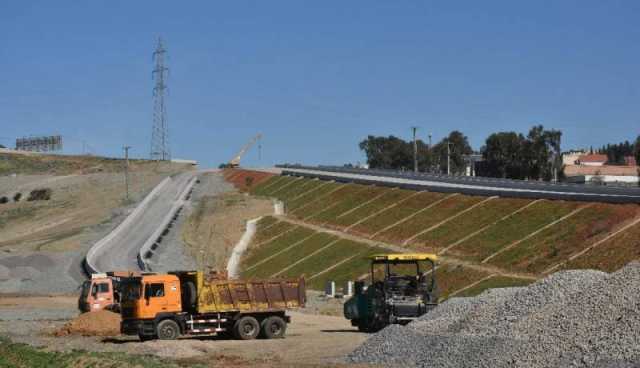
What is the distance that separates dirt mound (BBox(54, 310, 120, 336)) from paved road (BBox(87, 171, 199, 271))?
1269 inches

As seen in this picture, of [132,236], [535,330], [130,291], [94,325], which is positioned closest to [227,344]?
[130,291]

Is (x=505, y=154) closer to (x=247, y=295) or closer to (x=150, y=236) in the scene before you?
(x=150, y=236)

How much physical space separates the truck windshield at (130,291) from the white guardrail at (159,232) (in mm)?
33645

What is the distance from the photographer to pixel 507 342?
2511 centimetres

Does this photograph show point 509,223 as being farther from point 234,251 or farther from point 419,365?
point 419,365

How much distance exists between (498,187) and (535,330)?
5888 centimetres

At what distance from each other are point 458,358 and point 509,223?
38820 millimetres

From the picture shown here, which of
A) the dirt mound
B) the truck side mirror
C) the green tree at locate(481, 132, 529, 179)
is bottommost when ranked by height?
the dirt mound

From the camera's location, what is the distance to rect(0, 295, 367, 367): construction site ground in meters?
30.8

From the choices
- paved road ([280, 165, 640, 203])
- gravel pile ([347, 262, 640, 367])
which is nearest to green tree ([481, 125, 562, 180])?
paved road ([280, 165, 640, 203])

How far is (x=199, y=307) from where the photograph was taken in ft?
125

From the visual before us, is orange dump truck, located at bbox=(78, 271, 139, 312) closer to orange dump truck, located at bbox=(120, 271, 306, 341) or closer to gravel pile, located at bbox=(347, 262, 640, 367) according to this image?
orange dump truck, located at bbox=(120, 271, 306, 341)

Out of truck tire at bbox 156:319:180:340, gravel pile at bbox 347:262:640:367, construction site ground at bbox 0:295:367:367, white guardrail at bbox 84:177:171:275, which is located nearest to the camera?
gravel pile at bbox 347:262:640:367

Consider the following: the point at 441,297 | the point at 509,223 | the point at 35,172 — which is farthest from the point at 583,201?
the point at 35,172
